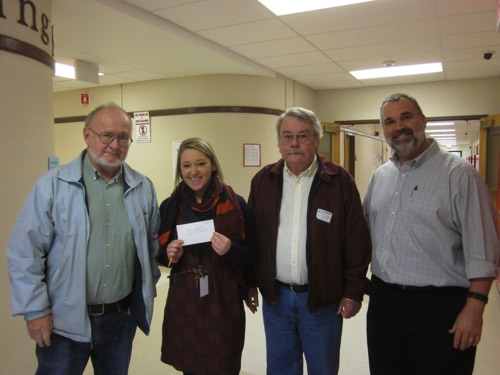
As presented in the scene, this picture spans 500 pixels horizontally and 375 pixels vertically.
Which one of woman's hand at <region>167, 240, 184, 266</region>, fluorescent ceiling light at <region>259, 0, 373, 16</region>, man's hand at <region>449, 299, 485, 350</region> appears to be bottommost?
man's hand at <region>449, 299, 485, 350</region>

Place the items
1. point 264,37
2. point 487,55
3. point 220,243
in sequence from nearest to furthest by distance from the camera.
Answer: point 220,243 < point 264,37 < point 487,55

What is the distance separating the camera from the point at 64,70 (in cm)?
493

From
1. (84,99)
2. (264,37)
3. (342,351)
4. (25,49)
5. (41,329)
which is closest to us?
(41,329)

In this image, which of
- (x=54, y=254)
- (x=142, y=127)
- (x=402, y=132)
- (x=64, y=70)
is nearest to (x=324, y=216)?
(x=402, y=132)

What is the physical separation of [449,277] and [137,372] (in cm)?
224

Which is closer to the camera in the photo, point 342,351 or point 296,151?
point 296,151

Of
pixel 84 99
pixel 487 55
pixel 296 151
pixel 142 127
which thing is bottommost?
pixel 296 151

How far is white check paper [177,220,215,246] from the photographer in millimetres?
1725

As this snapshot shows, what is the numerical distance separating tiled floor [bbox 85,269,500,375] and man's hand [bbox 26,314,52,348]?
4.65 ft

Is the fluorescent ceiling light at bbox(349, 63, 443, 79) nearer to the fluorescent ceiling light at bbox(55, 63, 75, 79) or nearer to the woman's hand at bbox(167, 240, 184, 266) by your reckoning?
the fluorescent ceiling light at bbox(55, 63, 75, 79)

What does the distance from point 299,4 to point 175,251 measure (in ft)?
7.47

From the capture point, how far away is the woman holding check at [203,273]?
5.78 feet

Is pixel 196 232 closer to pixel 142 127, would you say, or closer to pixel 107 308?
pixel 107 308

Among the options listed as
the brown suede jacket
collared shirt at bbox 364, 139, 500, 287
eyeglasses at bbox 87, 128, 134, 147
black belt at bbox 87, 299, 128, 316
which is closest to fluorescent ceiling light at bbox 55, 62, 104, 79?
eyeglasses at bbox 87, 128, 134, 147
